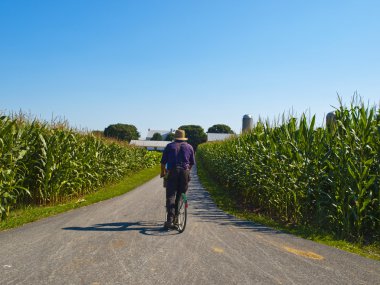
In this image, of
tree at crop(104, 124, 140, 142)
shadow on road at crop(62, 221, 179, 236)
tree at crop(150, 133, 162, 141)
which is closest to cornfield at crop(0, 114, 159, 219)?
shadow on road at crop(62, 221, 179, 236)

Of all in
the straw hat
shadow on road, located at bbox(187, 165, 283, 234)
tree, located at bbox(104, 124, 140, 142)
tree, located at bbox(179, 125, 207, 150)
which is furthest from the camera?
tree, located at bbox(104, 124, 140, 142)

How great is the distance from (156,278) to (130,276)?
37 centimetres

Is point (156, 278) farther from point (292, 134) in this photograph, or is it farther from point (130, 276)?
point (292, 134)

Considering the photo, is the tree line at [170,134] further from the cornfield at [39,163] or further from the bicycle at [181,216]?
the bicycle at [181,216]

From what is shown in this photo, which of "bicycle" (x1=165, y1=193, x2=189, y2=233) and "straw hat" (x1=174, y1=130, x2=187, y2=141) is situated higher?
"straw hat" (x1=174, y1=130, x2=187, y2=141)

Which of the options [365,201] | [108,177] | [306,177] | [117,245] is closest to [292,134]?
[306,177]

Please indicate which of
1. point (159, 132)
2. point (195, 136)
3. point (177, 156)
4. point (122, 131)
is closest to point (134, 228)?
point (177, 156)

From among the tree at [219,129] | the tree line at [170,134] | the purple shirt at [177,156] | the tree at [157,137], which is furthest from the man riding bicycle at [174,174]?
the tree at [157,137]

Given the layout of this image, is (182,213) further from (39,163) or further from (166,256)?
(39,163)

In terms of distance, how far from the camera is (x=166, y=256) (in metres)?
5.49

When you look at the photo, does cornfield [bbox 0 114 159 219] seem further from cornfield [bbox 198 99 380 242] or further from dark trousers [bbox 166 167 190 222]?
cornfield [bbox 198 99 380 242]

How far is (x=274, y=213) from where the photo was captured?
10562mm

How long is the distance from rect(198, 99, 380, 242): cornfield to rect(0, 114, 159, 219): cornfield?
6.69 meters

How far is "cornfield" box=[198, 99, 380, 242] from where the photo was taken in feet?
23.6
